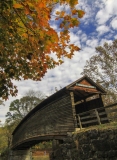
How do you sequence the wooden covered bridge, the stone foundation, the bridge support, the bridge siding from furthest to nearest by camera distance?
the bridge support < the bridge siding < the wooden covered bridge < the stone foundation

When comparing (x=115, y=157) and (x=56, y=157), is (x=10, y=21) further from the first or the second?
(x=56, y=157)

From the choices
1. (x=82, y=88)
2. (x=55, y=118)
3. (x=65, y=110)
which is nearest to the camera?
(x=65, y=110)

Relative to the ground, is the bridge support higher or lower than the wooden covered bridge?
lower

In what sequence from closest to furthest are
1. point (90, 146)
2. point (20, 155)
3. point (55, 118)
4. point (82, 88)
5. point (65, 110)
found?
point (90, 146)
point (65, 110)
point (82, 88)
point (55, 118)
point (20, 155)

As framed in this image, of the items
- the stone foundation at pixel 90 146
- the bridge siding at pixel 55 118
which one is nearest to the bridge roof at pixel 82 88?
the bridge siding at pixel 55 118

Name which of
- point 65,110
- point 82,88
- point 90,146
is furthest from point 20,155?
point 90,146

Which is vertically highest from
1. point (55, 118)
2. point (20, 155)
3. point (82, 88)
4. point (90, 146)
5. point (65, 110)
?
point (82, 88)

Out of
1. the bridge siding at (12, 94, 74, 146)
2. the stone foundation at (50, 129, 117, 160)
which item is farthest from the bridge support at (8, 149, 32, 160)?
the stone foundation at (50, 129, 117, 160)

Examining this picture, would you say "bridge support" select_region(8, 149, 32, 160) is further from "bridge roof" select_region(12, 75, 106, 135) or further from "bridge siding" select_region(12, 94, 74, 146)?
"bridge roof" select_region(12, 75, 106, 135)

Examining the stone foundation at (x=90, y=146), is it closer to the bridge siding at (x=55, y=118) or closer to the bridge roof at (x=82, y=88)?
the bridge siding at (x=55, y=118)

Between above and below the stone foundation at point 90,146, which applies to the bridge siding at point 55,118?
above

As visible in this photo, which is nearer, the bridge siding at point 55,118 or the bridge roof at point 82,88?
the bridge siding at point 55,118

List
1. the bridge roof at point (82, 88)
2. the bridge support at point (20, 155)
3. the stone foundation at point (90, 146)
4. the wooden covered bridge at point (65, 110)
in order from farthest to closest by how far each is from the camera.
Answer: the bridge support at point (20, 155)
the bridge roof at point (82, 88)
the wooden covered bridge at point (65, 110)
the stone foundation at point (90, 146)

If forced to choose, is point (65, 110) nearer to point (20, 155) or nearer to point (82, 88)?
point (82, 88)
